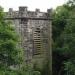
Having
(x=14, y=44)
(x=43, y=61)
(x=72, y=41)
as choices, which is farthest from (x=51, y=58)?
(x=14, y=44)

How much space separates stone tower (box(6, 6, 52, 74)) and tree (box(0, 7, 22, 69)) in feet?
17.4

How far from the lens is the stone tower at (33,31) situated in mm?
29469

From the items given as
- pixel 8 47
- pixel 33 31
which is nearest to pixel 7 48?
pixel 8 47

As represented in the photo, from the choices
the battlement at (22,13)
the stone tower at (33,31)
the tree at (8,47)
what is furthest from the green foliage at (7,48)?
the battlement at (22,13)

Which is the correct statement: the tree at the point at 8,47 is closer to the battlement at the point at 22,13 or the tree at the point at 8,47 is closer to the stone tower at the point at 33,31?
the stone tower at the point at 33,31

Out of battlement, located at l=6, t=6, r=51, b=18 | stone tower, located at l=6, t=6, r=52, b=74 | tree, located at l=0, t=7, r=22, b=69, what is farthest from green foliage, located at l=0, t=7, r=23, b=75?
battlement, located at l=6, t=6, r=51, b=18

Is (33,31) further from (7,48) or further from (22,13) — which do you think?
(7,48)

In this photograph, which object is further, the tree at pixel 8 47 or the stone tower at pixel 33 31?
the stone tower at pixel 33 31

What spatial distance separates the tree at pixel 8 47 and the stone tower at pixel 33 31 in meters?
5.30

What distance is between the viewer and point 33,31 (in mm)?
30172

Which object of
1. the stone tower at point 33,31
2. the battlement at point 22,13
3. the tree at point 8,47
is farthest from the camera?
the stone tower at point 33,31

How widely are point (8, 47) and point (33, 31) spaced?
24.3 feet

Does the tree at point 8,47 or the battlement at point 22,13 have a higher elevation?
the battlement at point 22,13

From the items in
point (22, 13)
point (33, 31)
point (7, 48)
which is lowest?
point (7, 48)
